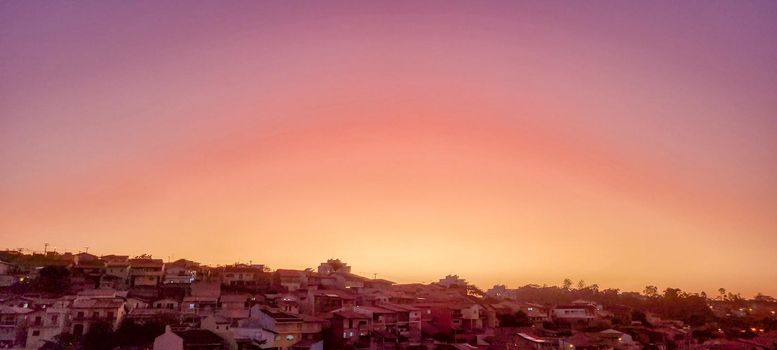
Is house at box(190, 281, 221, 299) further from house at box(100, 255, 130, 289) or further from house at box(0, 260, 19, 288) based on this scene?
house at box(0, 260, 19, 288)

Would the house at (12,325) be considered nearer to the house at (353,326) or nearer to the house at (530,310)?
the house at (353,326)

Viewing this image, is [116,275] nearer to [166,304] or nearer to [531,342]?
[166,304]

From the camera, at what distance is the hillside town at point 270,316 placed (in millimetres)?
32500

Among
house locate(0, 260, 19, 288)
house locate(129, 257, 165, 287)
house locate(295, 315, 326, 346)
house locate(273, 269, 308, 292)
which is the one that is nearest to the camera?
house locate(295, 315, 326, 346)

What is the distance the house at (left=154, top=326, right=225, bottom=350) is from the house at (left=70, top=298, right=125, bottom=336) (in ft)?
13.4

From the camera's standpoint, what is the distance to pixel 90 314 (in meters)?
32.8

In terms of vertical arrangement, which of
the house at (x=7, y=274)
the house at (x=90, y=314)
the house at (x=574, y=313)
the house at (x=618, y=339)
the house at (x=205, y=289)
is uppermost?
the house at (x=7, y=274)

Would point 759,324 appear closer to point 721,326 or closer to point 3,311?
point 721,326

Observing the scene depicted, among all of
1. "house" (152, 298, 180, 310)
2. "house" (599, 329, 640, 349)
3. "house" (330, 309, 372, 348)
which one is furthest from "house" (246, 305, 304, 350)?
"house" (599, 329, 640, 349)

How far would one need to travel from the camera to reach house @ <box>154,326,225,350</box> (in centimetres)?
3011

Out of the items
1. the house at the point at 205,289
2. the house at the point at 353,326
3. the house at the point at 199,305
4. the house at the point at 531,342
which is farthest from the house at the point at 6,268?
the house at the point at 531,342

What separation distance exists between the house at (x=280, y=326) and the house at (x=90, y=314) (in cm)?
766

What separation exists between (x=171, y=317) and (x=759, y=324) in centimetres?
6373

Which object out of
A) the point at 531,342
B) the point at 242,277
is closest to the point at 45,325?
the point at 242,277
